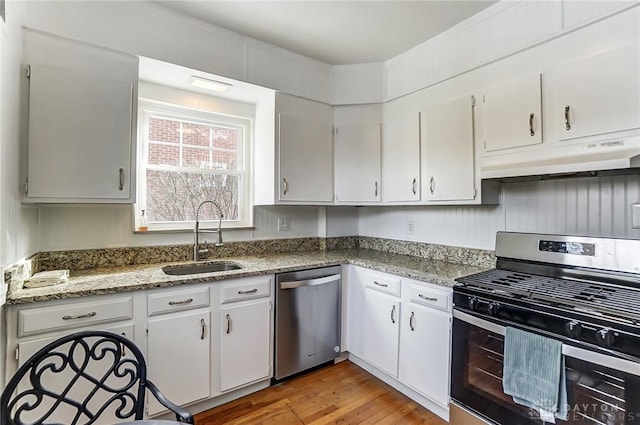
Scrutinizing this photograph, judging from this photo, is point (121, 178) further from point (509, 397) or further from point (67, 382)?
point (509, 397)

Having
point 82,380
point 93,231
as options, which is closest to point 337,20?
Answer: point 93,231

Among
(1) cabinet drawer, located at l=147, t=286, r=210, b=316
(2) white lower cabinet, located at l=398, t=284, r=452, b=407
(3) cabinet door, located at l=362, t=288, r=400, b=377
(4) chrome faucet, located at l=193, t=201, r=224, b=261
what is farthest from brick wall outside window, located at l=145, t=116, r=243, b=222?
(2) white lower cabinet, located at l=398, t=284, r=452, b=407

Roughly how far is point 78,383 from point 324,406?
1.41 metres

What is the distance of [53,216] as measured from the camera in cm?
199

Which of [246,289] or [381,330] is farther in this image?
[381,330]

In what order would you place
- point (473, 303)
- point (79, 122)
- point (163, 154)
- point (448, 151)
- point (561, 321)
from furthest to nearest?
point (163, 154) → point (448, 151) → point (79, 122) → point (473, 303) → point (561, 321)

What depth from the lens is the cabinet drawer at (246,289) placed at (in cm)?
201

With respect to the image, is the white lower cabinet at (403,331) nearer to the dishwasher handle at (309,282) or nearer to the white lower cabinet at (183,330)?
the dishwasher handle at (309,282)

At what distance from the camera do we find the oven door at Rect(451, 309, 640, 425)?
1189 mm

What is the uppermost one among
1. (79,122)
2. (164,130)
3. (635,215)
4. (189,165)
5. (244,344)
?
→ (164,130)

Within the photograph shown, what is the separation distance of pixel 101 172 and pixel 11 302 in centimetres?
79

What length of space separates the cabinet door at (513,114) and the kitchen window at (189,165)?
1.96 meters

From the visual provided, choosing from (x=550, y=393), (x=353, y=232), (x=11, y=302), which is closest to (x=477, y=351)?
(x=550, y=393)

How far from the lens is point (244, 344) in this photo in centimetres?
210
